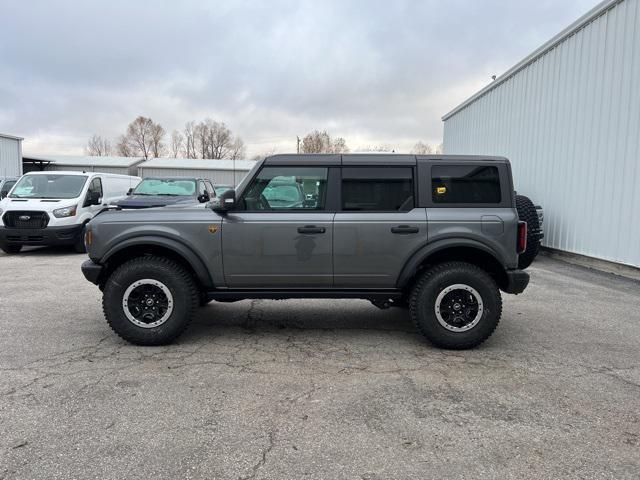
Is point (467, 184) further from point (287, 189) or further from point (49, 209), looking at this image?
point (49, 209)

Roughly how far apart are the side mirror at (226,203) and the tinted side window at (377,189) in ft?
3.55

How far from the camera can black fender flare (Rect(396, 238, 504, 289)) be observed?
4.55 meters

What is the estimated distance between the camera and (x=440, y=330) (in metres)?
4.58

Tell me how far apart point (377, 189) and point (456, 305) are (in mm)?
1369

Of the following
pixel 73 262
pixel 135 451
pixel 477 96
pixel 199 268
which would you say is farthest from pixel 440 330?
pixel 477 96

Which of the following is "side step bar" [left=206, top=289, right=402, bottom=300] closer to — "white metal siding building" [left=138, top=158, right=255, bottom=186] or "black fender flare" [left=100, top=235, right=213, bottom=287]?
"black fender flare" [left=100, top=235, right=213, bottom=287]

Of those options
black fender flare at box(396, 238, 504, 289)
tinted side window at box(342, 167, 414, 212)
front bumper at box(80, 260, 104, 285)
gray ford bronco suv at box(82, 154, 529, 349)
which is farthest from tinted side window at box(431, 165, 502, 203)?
front bumper at box(80, 260, 104, 285)

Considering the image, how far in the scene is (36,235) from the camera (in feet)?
35.5

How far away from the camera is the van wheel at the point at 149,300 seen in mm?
4574

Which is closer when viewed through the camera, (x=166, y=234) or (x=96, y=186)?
(x=166, y=234)

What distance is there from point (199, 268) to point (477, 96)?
1351cm

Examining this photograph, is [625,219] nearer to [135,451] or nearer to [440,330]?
[440,330]

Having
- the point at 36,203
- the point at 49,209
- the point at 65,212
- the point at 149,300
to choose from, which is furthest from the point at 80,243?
the point at 149,300

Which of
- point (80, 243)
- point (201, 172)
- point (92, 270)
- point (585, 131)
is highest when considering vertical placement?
point (201, 172)
